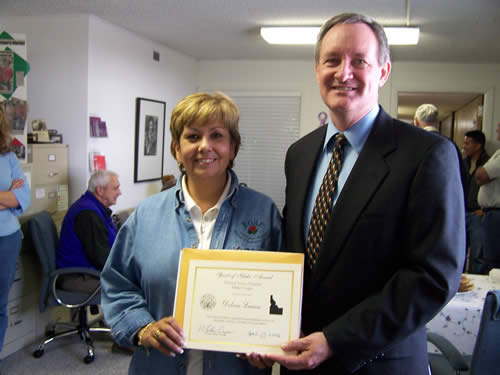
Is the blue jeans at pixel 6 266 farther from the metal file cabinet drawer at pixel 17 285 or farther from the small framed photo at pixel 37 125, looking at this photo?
the small framed photo at pixel 37 125

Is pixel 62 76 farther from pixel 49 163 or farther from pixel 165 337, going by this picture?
pixel 165 337

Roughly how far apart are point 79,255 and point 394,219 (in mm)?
2770

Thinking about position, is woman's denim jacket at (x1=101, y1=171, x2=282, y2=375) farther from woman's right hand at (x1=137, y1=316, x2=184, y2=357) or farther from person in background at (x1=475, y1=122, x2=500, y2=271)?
person in background at (x1=475, y1=122, x2=500, y2=271)

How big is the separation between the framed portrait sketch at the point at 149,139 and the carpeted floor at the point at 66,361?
6.88 feet

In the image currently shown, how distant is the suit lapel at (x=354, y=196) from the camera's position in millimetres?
1214

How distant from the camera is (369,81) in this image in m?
1.31

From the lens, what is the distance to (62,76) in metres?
4.18

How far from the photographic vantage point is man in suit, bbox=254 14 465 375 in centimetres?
113

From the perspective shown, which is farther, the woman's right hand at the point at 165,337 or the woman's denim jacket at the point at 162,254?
the woman's denim jacket at the point at 162,254

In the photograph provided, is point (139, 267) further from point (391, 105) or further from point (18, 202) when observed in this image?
point (391, 105)

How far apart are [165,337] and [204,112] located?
0.69 metres

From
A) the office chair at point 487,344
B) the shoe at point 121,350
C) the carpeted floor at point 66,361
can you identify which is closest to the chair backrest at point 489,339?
the office chair at point 487,344

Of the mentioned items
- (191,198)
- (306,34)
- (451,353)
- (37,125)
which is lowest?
(451,353)

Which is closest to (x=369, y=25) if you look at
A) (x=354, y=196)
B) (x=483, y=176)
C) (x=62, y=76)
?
(x=354, y=196)
